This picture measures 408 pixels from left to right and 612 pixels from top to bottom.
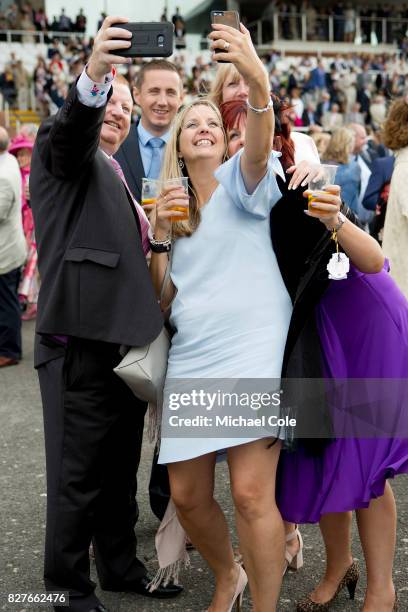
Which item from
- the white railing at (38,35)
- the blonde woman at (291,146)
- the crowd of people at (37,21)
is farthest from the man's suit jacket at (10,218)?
the crowd of people at (37,21)

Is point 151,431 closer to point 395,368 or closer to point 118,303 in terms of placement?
point 118,303

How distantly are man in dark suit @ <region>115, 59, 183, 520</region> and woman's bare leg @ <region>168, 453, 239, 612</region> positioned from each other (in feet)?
2.73

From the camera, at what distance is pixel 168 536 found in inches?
121

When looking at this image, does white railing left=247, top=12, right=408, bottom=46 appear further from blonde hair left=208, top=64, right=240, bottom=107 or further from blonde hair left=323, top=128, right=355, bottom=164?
blonde hair left=208, top=64, right=240, bottom=107

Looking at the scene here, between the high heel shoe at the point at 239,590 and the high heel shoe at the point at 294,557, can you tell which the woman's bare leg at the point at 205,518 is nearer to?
the high heel shoe at the point at 239,590

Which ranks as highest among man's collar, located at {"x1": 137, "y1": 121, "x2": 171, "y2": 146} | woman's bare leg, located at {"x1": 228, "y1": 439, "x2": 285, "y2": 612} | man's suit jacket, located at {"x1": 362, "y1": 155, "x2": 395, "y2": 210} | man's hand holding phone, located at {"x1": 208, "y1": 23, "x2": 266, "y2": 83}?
man's hand holding phone, located at {"x1": 208, "y1": 23, "x2": 266, "y2": 83}

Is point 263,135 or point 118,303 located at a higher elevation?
point 263,135

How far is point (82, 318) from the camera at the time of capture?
2645 mm

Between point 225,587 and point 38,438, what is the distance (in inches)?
98.6

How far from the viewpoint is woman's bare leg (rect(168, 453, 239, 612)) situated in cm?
265

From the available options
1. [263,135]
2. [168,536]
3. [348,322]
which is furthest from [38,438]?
[263,135]

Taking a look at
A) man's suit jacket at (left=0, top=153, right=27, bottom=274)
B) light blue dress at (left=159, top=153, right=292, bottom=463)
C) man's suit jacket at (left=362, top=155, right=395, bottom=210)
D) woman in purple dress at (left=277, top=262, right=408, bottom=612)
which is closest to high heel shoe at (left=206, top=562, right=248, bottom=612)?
woman in purple dress at (left=277, top=262, right=408, bottom=612)

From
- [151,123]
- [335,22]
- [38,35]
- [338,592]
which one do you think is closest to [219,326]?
[338,592]

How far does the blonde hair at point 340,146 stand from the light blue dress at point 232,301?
208 inches
